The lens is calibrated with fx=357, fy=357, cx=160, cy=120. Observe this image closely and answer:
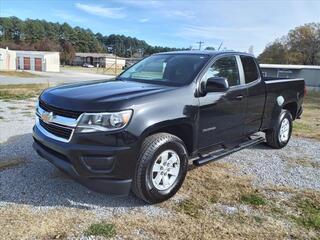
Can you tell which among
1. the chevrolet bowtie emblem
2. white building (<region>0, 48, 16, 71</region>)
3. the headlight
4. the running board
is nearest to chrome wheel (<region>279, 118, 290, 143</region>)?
Answer: the running board

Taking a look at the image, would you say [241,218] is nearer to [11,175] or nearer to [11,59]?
[11,175]

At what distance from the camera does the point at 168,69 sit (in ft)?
16.6

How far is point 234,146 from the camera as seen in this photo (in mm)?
5492

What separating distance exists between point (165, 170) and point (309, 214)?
1740mm

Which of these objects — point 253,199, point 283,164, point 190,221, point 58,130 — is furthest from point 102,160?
point 283,164

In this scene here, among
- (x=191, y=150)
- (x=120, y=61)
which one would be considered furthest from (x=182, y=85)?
(x=120, y=61)

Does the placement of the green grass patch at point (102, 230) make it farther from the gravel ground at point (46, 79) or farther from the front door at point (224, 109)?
the gravel ground at point (46, 79)

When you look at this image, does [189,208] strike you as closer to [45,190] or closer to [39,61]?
[45,190]

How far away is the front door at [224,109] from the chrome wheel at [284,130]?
1659mm

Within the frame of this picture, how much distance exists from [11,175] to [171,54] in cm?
293

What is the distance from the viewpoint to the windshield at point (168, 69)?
4.74m

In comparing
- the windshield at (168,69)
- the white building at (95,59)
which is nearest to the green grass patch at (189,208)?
the windshield at (168,69)

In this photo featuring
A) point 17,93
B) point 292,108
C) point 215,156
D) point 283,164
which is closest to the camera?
point 215,156

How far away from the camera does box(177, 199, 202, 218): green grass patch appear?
4014mm
